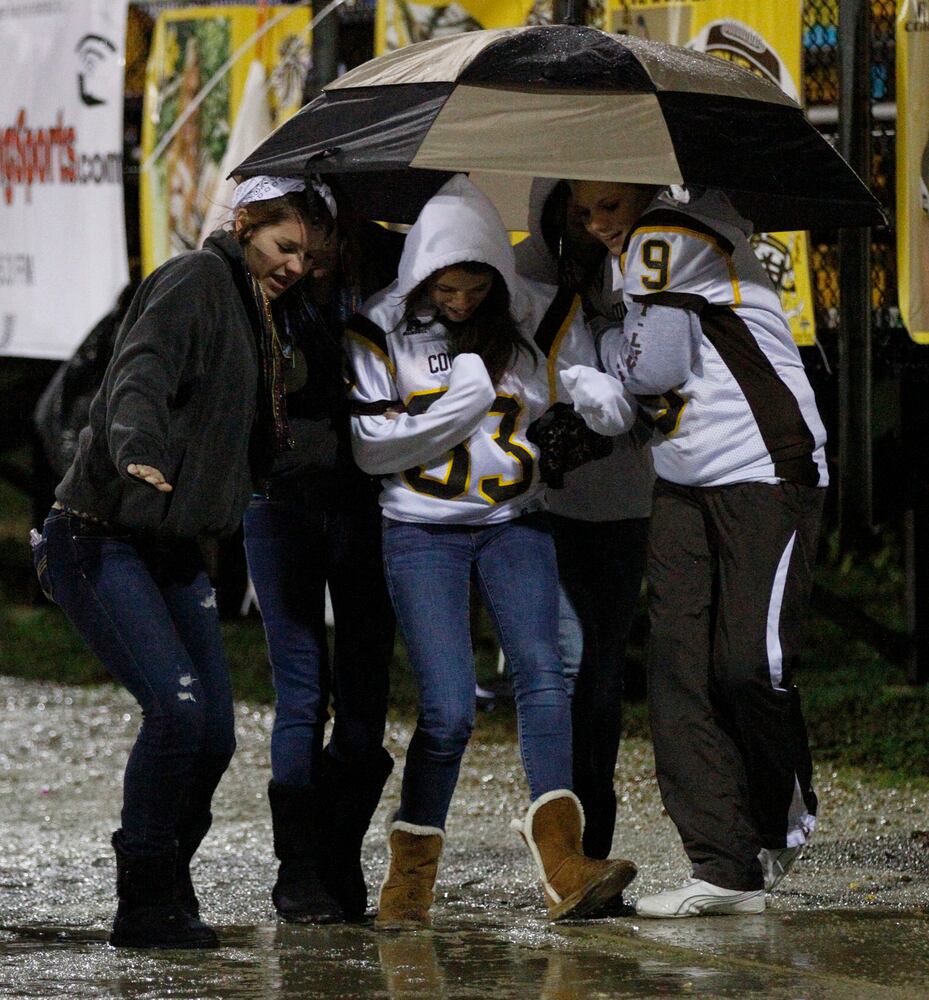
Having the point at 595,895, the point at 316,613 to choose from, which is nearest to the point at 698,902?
the point at 595,895

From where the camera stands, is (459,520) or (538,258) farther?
(538,258)

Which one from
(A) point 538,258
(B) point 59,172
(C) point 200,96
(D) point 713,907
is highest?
(C) point 200,96

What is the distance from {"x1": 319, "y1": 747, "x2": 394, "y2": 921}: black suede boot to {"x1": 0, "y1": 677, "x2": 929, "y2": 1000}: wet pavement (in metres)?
0.21

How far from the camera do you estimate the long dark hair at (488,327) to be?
4535 mm

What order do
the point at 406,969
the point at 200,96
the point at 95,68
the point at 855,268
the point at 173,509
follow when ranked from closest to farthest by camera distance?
the point at 406,969
the point at 173,509
the point at 855,268
the point at 200,96
the point at 95,68

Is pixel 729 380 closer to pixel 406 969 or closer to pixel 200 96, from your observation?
pixel 406 969

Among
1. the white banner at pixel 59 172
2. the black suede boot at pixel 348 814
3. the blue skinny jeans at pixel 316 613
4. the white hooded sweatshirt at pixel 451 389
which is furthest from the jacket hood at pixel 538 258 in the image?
the white banner at pixel 59 172

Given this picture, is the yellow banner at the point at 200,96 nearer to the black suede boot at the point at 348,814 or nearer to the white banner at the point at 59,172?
the white banner at the point at 59,172

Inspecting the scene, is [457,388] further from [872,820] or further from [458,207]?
[872,820]

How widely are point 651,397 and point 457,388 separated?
460 mm

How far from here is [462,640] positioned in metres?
4.55

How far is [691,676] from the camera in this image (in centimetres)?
461

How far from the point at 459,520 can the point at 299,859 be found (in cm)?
92

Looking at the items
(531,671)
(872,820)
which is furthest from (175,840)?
(872,820)
